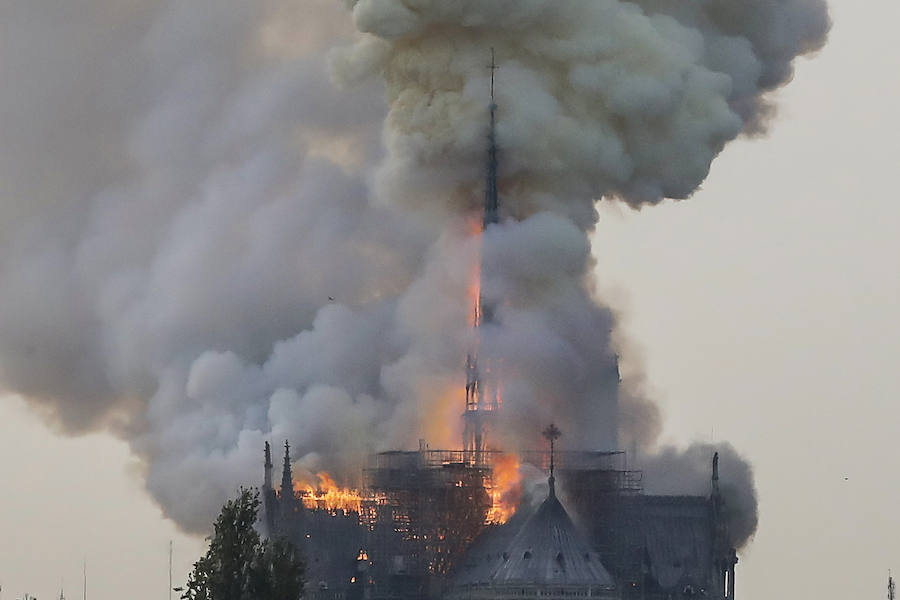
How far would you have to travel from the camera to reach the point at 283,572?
529 feet

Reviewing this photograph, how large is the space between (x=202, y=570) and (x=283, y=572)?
11.8ft

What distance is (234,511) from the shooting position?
16350 cm

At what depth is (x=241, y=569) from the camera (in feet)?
531

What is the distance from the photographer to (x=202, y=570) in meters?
162

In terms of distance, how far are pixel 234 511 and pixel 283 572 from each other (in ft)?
13.1

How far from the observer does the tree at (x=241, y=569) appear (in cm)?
16112

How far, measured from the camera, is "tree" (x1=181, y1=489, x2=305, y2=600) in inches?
6344

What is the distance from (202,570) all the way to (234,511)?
307 cm
